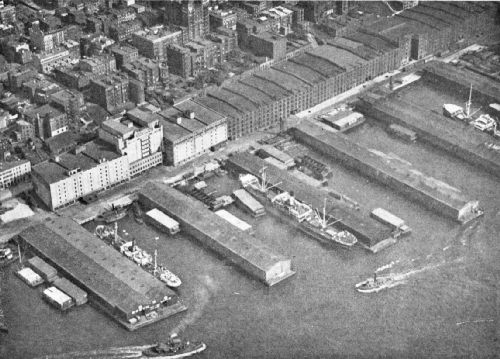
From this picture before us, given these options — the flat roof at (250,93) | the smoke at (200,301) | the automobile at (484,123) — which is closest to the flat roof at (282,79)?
the flat roof at (250,93)

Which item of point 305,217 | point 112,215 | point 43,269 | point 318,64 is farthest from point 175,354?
point 318,64

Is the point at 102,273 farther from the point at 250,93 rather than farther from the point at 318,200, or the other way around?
the point at 250,93

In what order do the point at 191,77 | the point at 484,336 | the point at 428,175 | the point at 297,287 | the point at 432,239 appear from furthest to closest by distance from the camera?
the point at 191,77
the point at 428,175
the point at 432,239
the point at 297,287
the point at 484,336

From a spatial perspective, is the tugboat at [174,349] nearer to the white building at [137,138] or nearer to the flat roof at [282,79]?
the white building at [137,138]

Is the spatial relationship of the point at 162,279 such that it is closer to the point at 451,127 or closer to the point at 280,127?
the point at 280,127

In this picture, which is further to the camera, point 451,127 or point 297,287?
point 451,127

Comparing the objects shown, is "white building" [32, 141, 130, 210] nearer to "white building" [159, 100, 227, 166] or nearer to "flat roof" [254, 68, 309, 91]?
"white building" [159, 100, 227, 166]

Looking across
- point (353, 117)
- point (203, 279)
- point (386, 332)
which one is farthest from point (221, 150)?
point (386, 332)
